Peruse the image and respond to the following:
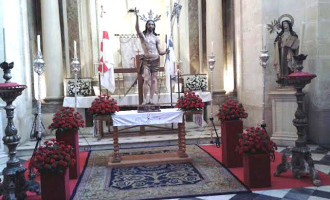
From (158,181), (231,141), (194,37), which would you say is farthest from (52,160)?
(194,37)

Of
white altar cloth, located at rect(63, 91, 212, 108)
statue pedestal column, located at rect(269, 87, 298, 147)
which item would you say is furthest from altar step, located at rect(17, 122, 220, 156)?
statue pedestal column, located at rect(269, 87, 298, 147)

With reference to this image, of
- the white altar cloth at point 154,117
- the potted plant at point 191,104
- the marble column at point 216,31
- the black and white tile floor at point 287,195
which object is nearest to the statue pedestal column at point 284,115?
the potted plant at point 191,104

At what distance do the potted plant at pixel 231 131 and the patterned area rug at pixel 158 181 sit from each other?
25 centimetres

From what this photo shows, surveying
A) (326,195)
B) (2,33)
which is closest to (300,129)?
(326,195)

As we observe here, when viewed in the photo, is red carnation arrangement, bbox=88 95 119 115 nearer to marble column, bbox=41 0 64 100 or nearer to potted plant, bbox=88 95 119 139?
potted plant, bbox=88 95 119 139

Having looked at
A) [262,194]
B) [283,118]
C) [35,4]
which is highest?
[35,4]

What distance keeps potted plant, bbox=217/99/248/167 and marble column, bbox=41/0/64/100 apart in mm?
5983

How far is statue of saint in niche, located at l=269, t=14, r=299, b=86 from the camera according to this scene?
7605 mm

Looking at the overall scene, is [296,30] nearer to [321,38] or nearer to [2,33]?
[321,38]

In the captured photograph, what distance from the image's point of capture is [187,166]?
20.9 ft

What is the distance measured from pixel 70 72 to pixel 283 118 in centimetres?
680

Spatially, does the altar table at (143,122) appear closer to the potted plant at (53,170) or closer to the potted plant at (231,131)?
the potted plant at (231,131)

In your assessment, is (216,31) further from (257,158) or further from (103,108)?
(257,158)

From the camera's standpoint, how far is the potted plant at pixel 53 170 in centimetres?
436
